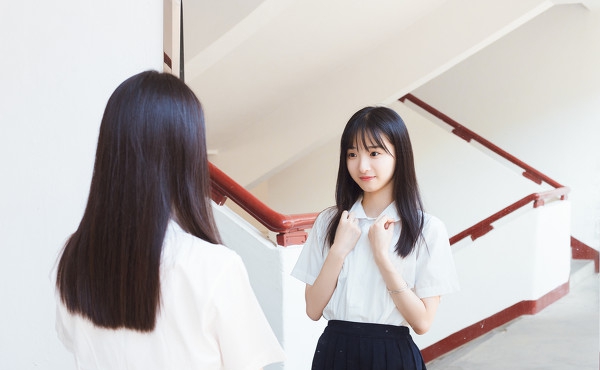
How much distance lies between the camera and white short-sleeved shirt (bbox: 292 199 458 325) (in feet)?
4.50

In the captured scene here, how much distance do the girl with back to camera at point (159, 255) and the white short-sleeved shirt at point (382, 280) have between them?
49 cm

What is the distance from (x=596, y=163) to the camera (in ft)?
7.23

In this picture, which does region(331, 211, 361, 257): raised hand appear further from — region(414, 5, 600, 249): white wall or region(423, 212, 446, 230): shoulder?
region(414, 5, 600, 249): white wall

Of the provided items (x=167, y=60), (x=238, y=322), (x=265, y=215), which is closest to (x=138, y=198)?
(x=238, y=322)

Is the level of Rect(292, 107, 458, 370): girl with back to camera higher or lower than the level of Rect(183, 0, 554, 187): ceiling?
lower

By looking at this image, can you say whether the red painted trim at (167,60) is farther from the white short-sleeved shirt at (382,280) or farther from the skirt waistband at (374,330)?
the skirt waistband at (374,330)

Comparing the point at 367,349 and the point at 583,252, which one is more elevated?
the point at 583,252

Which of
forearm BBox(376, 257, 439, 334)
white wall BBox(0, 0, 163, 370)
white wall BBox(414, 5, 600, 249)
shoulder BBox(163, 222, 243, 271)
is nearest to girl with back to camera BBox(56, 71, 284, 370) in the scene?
shoulder BBox(163, 222, 243, 271)

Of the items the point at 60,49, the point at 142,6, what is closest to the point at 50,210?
the point at 60,49

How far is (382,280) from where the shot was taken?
4.61 feet

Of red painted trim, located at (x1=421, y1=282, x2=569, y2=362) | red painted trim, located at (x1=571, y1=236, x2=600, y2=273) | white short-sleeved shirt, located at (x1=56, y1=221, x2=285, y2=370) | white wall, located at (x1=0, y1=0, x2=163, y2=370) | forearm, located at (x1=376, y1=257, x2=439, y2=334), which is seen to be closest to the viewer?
white short-sleeved shirt, located at (x1=56, y1=221, x2=285, y2=370)

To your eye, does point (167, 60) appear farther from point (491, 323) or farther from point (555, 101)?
point (491, 323)

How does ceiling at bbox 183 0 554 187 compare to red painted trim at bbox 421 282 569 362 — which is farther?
ceiling at bbox 183 0 554 187

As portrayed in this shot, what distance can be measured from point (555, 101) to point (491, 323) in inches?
29.3
